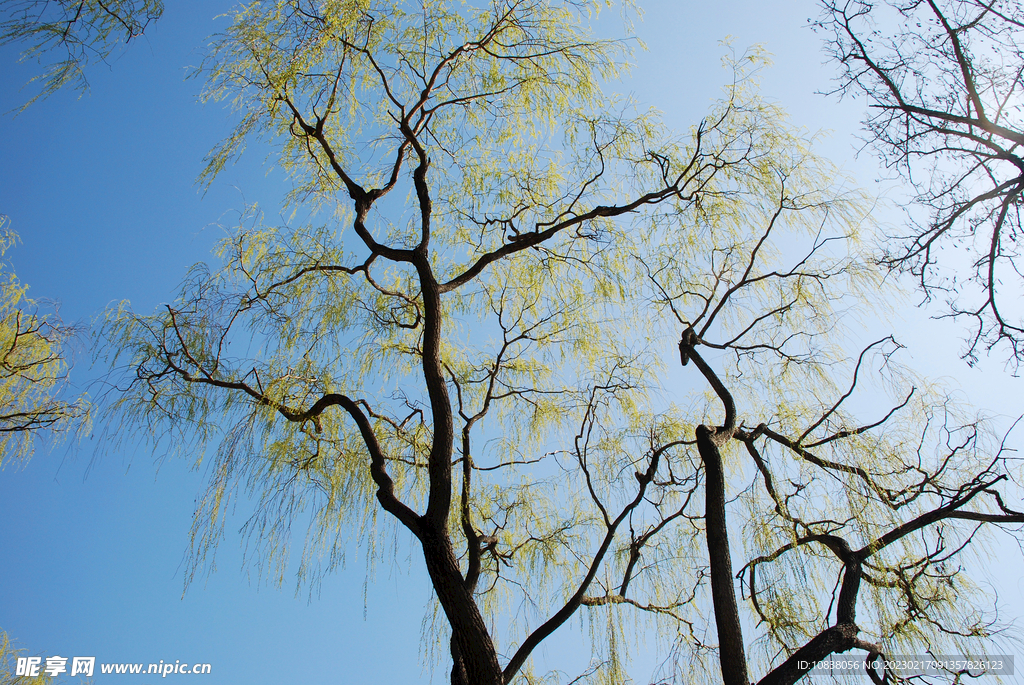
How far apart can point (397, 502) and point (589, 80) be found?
10.0 ft

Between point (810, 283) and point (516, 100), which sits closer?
point (810, 283)

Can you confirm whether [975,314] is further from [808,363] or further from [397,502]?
[397,502]

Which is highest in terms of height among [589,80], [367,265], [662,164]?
[589,80]

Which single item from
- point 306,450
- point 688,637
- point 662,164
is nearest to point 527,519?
point 688,637

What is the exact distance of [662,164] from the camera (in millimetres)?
4395

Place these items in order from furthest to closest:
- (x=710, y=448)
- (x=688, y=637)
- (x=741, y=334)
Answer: (x=741, y=334), (x=688, y=637), (x=710, y=448)

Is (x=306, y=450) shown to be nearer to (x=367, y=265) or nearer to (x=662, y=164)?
(x=367, y=265)

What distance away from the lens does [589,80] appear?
4477 mm


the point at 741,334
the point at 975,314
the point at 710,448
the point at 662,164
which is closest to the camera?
the point at 975,314

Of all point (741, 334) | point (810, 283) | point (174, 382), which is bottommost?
point (174, 382)

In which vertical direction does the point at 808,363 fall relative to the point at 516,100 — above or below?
below

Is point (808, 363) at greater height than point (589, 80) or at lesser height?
lesser

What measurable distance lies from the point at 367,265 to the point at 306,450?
3.97 feet

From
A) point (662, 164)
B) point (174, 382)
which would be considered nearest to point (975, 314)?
point (662, 164)
